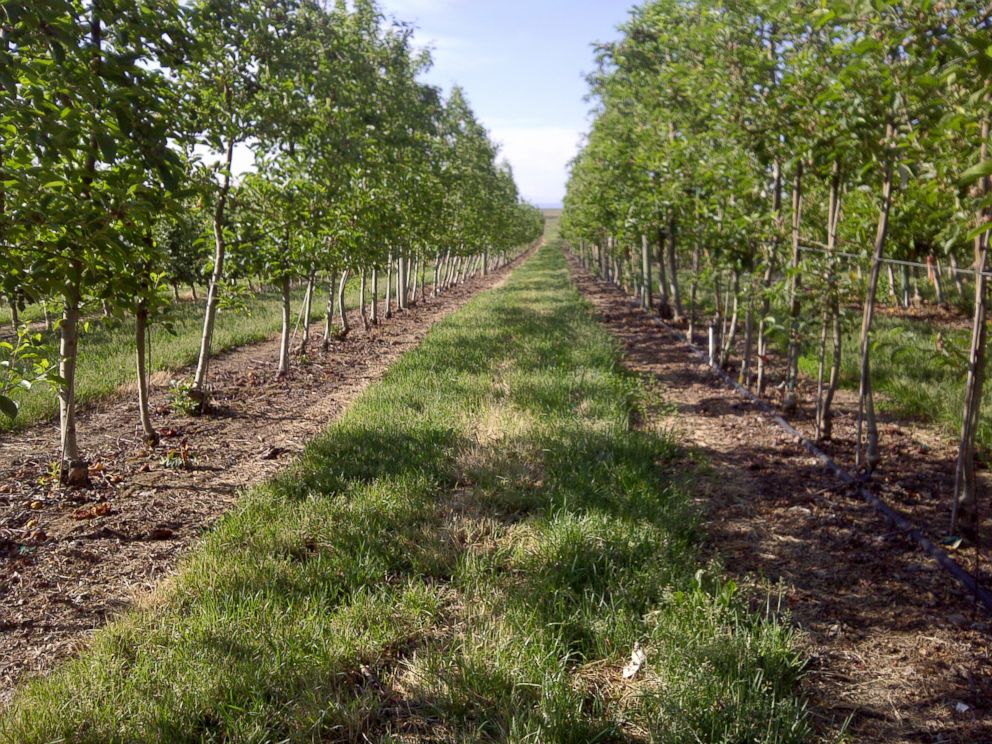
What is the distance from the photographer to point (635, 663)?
308 cm

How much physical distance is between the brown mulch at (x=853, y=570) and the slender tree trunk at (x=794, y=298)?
0.27 meters

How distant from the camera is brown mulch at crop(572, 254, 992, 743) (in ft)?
9.77

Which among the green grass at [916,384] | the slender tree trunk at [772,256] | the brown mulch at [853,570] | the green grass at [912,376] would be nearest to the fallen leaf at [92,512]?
the brown mulch at [853,570]

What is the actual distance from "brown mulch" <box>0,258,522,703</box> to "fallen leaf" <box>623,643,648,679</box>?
8.59ft

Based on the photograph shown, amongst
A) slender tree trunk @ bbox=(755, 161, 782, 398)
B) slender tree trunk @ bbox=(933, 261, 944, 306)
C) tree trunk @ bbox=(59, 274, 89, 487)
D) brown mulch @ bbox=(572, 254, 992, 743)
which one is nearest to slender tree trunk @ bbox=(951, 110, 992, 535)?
brown mulch @ bbox=(572, 254, 992, 743)

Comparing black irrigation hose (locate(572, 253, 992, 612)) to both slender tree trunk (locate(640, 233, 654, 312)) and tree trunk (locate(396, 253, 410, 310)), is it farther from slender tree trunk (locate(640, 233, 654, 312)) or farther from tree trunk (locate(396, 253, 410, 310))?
tree trunk (locate(396, 253, 410, 310))

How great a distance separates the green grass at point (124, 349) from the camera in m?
7.32

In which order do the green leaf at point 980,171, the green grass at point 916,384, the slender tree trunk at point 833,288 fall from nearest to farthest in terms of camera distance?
the green leaf at point 980,171
the slender tree trunk at point 833,288
the green grass at point 916,384

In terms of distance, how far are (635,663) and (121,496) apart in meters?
4.13

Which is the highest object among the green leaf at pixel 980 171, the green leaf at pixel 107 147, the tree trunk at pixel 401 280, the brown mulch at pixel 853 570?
the green leaf at pixel 107 147

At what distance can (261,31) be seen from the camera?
685 cm

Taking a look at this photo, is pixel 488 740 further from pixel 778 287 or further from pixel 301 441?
Result: pixel 778 287

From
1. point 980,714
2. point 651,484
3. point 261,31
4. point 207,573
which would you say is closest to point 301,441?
point 207,573

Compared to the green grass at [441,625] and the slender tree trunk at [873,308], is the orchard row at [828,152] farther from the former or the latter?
the green grass at [441,625]
